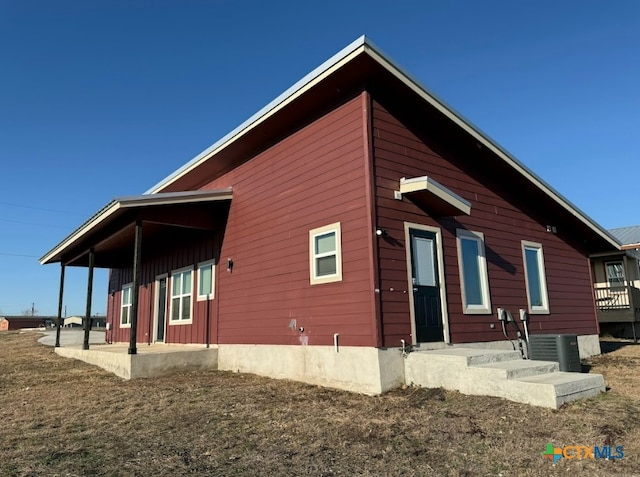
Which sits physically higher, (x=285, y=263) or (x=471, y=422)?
(x=285, y=263)

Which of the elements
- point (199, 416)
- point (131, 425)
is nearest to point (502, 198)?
point (199, 416)

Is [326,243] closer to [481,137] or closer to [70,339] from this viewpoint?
[481,137]

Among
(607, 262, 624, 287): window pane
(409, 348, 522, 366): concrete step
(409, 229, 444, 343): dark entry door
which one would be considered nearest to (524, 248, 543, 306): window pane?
(409, 229, 444, 343): dark entry door

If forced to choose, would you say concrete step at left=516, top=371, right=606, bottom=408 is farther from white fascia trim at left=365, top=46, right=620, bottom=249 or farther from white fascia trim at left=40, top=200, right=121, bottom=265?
white fascia trim at left=40, top=200, right=121, bottom=265

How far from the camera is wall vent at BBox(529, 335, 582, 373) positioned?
8.33m

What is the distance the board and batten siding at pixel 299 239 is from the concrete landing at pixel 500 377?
0.91 meters

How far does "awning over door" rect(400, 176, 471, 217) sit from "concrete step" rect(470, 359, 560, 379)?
285 cm

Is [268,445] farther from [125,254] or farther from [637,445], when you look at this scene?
[125,254]

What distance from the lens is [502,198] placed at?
11133 millimetres

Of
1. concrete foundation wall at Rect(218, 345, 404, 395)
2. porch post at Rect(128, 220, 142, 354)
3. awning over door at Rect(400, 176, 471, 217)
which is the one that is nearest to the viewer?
concrete foundation wall at Rect(218, 345, 404, 395)

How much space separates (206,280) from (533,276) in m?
8.16

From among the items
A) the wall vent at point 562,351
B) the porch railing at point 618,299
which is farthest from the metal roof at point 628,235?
the wall vent at point 562,351

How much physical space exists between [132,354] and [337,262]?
4.77 m

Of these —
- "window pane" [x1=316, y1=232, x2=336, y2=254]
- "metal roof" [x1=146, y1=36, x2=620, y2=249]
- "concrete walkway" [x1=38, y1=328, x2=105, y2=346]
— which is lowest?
"concrete walkway" [x1=38, y1=328, x2=105, y2=346]
